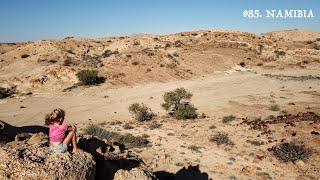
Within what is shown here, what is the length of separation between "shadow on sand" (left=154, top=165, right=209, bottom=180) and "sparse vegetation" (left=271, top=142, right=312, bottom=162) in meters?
3.67

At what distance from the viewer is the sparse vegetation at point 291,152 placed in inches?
615

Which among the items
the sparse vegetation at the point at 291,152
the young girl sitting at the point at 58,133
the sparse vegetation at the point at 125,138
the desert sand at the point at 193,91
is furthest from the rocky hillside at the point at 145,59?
the young girl sitting at the point at 58,133

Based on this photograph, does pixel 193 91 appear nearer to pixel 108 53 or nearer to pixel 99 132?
pixel 99 132

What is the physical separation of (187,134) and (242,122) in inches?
140

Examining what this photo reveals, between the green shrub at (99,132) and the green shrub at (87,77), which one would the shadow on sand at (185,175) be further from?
the green shrub at (87,77)

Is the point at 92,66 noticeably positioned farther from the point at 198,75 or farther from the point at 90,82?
the point at 198,75

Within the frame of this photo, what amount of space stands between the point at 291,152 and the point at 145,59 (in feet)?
93.7

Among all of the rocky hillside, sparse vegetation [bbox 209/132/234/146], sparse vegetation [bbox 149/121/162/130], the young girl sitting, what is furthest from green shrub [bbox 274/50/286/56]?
the young girl sitting

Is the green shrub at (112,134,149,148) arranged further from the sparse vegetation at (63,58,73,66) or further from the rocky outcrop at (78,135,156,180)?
the sparse vegetation at (63,58,73,66)

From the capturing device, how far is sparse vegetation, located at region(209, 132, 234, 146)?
17.8m

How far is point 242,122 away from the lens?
827 inches

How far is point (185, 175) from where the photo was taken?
47.3 ft

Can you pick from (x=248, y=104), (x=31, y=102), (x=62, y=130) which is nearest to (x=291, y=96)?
(x=248, y=104)

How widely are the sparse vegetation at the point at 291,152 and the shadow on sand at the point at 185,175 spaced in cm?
367
